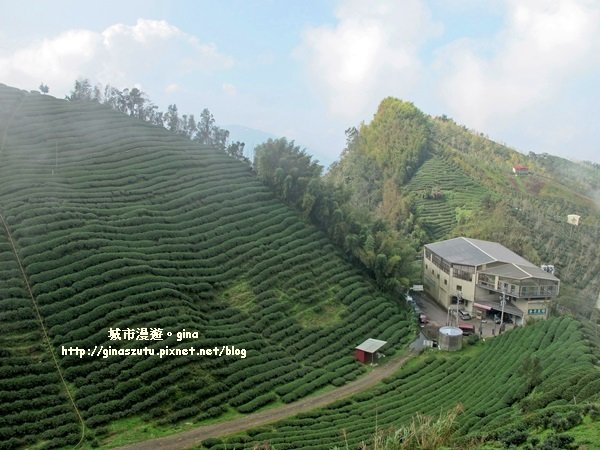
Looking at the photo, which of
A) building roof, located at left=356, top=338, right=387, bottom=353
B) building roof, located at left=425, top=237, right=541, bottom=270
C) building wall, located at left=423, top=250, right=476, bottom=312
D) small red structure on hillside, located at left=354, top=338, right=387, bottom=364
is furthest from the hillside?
small red structure on hillside, located at left=354, top=338, right=387, bottom=364

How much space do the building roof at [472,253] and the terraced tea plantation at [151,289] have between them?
718 cm

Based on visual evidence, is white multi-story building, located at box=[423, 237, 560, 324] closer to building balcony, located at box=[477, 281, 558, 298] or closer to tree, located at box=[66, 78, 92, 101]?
building balcony, located at box=[477, 281, 558, 298]

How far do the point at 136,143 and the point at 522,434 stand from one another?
43188 millimetres

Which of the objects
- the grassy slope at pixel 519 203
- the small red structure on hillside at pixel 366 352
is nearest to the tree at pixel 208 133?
the grassy slope at pixel 519 203

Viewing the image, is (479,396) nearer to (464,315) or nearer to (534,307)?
(464,315)

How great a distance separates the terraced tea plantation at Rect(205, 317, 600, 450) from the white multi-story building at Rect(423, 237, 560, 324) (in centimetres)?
589

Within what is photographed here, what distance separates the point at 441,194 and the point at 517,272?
2931cm

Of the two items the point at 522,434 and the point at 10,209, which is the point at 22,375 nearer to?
the point at 10,209

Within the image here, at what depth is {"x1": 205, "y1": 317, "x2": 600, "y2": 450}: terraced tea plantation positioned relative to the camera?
1838 cm

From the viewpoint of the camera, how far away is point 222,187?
45.7m

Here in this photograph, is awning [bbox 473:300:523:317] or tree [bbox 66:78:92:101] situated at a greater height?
tree [bbox 66:78:92:101]

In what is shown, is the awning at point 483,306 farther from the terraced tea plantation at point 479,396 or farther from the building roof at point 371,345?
the building roof at point 371,345

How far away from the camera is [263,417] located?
80.7ft

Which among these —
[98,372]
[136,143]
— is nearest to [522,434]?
[98,372]
